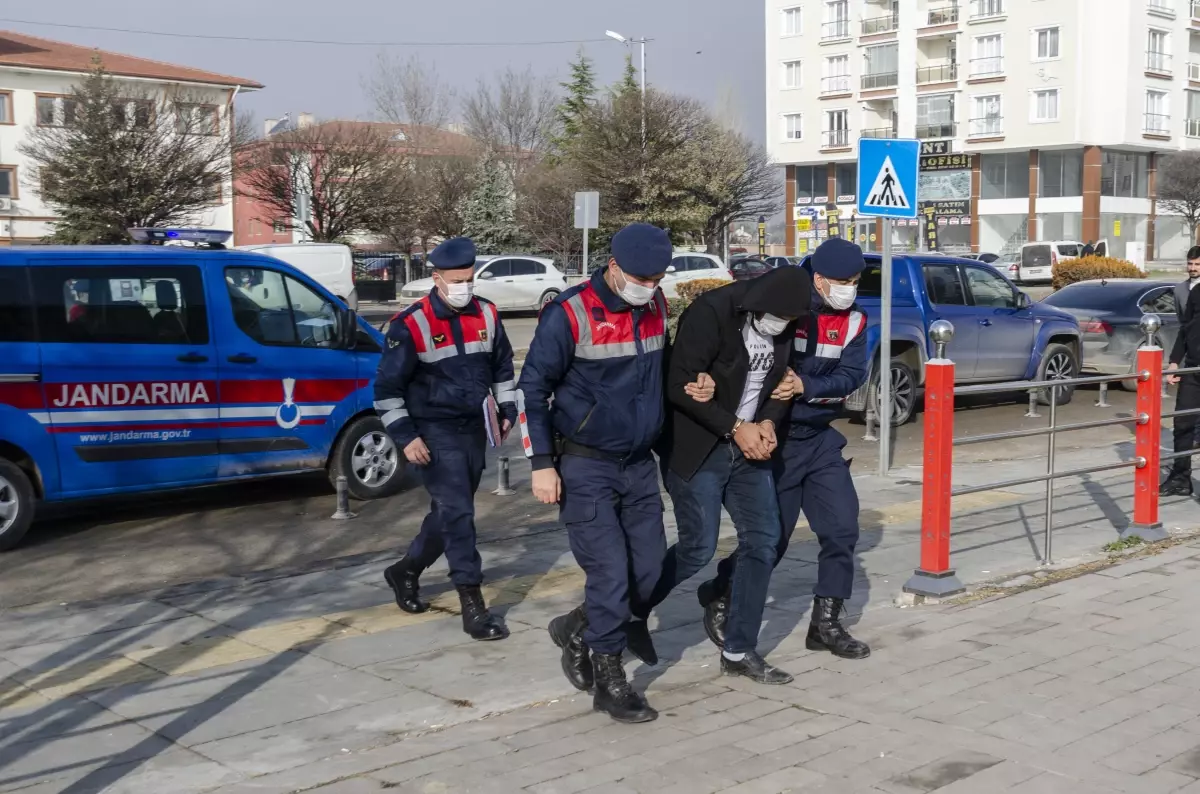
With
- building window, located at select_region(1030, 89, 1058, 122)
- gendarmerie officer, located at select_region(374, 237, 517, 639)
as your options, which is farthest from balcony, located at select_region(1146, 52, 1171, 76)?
gendarmerie officer, located at select_region(374, 237, 517, 639)

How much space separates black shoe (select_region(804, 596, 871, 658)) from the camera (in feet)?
19.1

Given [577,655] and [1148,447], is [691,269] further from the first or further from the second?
[577,655]

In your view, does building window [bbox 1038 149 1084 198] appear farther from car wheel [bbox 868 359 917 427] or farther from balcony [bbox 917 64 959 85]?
car wheel [bbox 868 359 917 427]

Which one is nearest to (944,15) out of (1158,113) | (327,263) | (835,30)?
(835,30)

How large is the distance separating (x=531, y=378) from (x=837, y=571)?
1723 millimetres

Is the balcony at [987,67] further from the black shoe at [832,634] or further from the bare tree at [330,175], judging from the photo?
the black shoe at [832,634]

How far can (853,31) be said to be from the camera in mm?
69188

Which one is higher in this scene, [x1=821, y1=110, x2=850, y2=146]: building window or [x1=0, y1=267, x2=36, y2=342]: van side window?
[x1=821, y1=110, x2=850, y2=146]: building window

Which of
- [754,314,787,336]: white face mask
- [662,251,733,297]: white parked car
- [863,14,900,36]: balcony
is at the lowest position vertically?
[662,251,733,297]: white parked car

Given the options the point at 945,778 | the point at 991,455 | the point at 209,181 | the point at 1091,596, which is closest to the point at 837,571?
the point at 945,778

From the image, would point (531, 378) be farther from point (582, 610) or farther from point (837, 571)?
point (837, 571)

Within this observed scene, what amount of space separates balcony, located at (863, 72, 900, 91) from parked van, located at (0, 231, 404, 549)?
204 ft

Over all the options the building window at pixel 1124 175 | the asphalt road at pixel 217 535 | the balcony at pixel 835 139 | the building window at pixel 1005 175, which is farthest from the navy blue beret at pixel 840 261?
the balcony at pixel 835 139

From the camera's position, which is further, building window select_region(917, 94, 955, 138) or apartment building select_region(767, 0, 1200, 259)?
building window select_region(917, 94, 955, 138)
